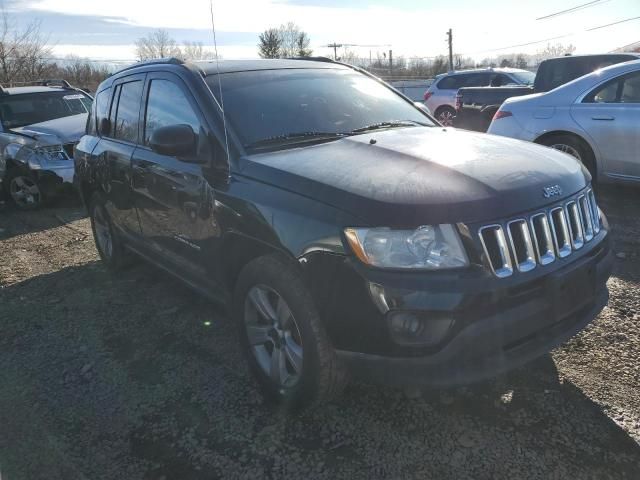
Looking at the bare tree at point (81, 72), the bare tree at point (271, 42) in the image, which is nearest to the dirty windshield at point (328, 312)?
the bare tree at point (81, 72)

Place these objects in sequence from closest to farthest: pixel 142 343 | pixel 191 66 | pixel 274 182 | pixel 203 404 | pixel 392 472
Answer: pixel 392 472
pixel 274 182
pixel 203 404
pixel 191 66
pixel 142 343

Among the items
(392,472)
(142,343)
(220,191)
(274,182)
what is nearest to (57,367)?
(142,343)

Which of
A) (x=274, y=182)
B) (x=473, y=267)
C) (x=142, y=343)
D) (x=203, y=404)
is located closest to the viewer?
(x=473, y=267)

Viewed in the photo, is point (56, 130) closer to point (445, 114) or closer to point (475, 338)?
point (475, 338)

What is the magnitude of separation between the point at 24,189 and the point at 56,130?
1081 millimetres

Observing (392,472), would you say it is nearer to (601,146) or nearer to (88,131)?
Answer: (88,131)

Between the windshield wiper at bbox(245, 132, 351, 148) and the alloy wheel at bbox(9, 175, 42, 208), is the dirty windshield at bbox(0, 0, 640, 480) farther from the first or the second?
the alloy wheel at bbox(9, 175, 42, 208)

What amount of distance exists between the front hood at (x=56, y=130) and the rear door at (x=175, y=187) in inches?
190

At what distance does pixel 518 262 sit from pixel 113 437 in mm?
2203

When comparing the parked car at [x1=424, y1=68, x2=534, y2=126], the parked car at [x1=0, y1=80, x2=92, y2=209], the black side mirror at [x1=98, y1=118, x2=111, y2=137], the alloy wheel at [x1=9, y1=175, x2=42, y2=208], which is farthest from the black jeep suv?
the parked car at [x1=424, y1=68, x2=534, y2=126]

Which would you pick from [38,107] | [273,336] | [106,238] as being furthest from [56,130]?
[273,336]

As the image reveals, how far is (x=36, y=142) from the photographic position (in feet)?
26.2

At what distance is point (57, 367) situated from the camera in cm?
348

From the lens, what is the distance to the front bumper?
6.98 ft
